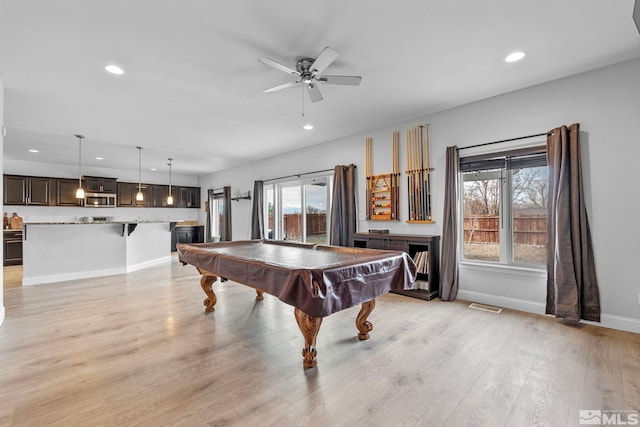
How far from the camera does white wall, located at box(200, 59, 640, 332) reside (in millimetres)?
2797

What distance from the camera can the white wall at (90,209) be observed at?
286 inches

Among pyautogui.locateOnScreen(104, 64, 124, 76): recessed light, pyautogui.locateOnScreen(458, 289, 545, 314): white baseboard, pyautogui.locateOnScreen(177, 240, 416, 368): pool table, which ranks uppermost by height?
pyautogui.locateOnScreen(104, 64, 124, 76): recessed light

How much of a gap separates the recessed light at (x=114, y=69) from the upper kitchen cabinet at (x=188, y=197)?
7212mm

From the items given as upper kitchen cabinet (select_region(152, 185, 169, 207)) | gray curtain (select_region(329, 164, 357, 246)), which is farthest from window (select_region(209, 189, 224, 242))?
gray curtain (select_region(329, 164, 357, 246))

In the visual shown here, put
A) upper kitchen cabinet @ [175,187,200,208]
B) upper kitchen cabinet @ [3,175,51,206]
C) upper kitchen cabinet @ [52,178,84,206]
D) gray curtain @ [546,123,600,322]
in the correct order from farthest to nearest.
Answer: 1. upper kitchen cabinet @ [175,187,200,208]
2. upper kitchen cabinet @ [52,178,84,206]
3. upper kitchen cabinet @ [3,175,51,206]
4. gray curtain @ [546,123,600,322]

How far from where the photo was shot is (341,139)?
214 inches

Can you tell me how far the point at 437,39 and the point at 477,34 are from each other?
11.9 inches

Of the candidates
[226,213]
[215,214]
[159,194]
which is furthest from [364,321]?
[159,194]

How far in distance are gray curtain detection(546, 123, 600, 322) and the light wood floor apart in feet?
0.74

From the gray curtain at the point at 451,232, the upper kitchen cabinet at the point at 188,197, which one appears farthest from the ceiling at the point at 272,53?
the upper kitchen cabinet at the point at 188,197

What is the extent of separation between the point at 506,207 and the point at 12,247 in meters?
9.99

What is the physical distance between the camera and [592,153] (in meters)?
2.96

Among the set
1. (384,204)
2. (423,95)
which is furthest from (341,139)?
(423,95)

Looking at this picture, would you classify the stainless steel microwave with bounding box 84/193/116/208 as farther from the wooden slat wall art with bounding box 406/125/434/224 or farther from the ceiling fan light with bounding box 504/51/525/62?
the ceiling fan light with bounding box 504/51/525/62
